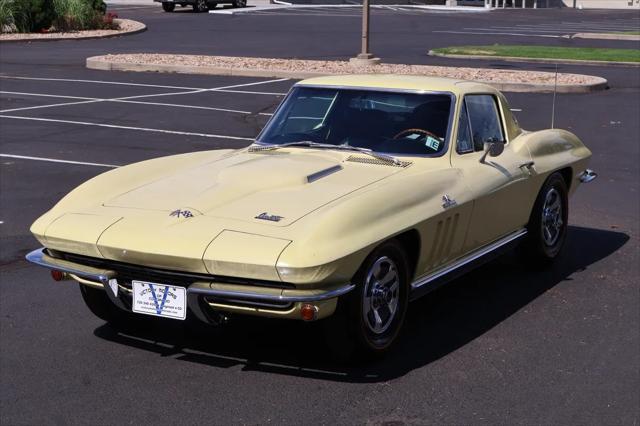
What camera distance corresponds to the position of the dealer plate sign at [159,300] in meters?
4.99

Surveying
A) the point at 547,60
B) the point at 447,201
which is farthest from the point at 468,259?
the point at 547,60

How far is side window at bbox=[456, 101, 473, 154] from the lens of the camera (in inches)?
256

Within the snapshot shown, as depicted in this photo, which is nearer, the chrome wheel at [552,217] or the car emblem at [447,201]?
the car emblem at [447,201]

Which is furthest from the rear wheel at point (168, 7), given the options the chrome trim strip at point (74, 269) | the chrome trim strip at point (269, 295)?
the chrome trim strip at point (269, 295)

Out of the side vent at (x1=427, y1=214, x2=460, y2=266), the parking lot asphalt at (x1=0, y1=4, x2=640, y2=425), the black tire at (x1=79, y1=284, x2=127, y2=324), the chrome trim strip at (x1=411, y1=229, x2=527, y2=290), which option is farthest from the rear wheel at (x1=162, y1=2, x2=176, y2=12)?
the side vent at (x1=427, y1=214, x2=460, y2=266)

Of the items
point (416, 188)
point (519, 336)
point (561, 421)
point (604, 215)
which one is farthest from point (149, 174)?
point (604, 215)

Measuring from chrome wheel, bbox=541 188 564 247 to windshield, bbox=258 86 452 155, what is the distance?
1340 millimetres

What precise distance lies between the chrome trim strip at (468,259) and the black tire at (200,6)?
42.6 m

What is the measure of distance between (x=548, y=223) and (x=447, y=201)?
1902 millimetres

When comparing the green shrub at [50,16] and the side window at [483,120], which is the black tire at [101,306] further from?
the green shrub at [50,16]

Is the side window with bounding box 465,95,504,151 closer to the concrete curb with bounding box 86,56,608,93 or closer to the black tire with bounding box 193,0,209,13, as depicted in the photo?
the concrete curb with bounding box 86,56,608,93

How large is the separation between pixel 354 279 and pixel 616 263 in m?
3.43

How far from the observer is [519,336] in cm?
601

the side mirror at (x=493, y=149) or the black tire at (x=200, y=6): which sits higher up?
the side mirror at (x=493, y=149)
